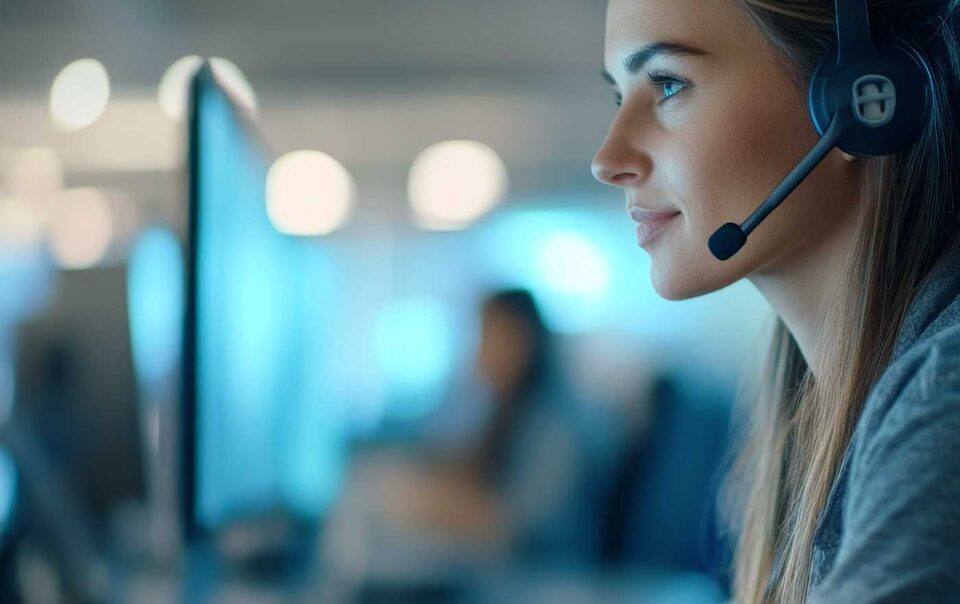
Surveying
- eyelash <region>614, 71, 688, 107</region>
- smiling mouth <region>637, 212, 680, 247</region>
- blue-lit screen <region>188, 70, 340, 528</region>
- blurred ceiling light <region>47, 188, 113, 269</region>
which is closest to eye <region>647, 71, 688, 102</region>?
eyelash <region>614, 71, 688, 107</region>

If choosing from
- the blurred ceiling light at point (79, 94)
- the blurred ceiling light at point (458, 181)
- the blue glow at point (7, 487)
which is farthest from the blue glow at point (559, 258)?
the blue glow at point (7, 487)

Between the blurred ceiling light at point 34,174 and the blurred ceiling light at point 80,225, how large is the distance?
99 mm

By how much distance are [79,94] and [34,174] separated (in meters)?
0.77

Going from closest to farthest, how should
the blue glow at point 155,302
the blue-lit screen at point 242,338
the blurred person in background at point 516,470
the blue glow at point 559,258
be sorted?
the blue-lit screen at point 242,338, the blurred person in background at point 516,470, the blue glow at point 155,302, the blue glow at point 559,258

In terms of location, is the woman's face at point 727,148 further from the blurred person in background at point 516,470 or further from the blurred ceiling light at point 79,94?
the blurred ceiling light at point 79,94

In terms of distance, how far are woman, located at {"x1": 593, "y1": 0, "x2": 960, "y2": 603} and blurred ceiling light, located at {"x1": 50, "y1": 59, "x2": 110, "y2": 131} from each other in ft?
15.8

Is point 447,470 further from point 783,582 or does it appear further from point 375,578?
point 783,582

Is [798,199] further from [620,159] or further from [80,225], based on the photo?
[80,225]

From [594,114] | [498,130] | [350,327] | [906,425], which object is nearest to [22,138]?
[350,327]

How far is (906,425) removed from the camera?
501 millimetres

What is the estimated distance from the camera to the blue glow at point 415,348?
20.6 ft

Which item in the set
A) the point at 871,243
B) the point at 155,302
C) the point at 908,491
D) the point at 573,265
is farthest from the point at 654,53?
the point at 573,265

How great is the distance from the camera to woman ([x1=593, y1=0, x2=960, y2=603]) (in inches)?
29.1

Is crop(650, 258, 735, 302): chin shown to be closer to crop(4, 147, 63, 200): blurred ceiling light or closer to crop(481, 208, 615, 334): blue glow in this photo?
crop(481, 208, 615, 334): blue glow
